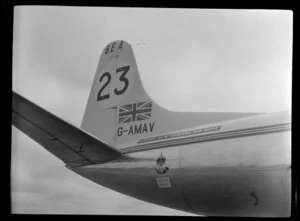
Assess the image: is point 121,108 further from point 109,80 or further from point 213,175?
point 213,175

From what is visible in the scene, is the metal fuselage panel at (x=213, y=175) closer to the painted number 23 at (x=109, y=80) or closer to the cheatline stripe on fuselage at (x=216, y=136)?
the cheatline stripe on fuselage at (x=216, y=136)

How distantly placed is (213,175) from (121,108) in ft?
5.49

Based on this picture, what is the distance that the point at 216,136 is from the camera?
5.44 meters

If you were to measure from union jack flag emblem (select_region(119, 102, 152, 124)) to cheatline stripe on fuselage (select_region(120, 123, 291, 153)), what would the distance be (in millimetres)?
477

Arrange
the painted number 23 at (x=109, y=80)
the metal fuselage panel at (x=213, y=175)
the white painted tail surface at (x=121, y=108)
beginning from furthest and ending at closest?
the painted number 23 at (x=109, y=80) < the white painted tail surface at (x=121, y=108) < the metal fuselage panel at (x=213, y=175)

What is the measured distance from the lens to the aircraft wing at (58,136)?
4852 millimetres

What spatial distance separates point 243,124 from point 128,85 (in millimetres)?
1731

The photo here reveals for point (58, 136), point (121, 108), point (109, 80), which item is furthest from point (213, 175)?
point (109, 80)

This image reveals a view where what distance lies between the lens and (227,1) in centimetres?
462

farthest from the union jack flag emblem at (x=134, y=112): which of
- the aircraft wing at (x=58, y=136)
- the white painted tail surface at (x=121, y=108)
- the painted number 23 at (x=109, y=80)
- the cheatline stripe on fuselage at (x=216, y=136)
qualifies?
the aircraft wing at (x=58, y=136)

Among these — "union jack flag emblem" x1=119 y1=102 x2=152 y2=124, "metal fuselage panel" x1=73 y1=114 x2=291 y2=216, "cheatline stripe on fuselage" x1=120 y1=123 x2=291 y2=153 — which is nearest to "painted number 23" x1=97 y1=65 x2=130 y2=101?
"union jack flag emblem" x1=119 y1=102 x2=152 y2=124

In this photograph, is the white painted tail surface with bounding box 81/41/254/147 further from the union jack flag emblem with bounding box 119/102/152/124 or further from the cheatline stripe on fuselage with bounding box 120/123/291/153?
the cheatline stripe on fuselage with bounding box 120/123/291/153

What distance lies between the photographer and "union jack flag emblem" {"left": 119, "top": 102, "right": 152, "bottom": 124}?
639 centimetres

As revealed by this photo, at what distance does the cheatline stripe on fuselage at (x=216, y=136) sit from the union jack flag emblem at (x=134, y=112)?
18.8 inches
